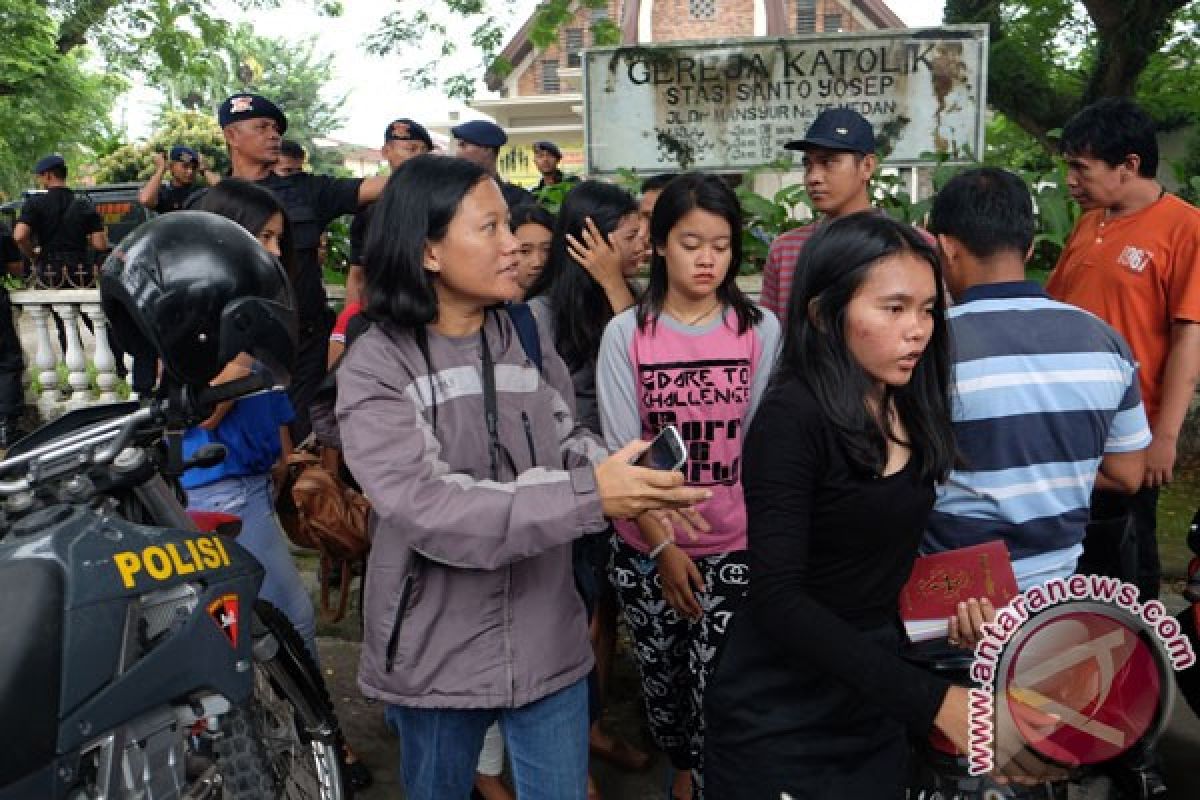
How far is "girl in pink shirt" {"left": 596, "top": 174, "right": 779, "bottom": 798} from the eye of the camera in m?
2.66

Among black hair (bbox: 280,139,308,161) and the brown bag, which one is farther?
black hair (bbox: 280,139,308,161)

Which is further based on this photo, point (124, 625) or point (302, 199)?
point (302, 199)

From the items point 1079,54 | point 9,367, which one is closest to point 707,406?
point 9,367

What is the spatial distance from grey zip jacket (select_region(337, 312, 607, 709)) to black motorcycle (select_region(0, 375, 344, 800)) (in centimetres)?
25

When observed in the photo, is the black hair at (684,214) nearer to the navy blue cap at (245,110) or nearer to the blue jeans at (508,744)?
the blue jeans at (508,744)

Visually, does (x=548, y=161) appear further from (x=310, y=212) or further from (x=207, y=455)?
(x=207, y=455)

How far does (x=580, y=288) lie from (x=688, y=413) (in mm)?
809

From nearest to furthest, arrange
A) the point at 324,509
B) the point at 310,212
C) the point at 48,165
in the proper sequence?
the point at 324,509, the point at 310,212, the point at 48,165

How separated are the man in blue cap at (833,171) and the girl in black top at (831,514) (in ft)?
6.46

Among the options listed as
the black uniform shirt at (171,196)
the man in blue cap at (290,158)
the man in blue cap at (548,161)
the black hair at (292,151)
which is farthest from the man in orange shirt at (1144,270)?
the man in blue cap at (548,161)

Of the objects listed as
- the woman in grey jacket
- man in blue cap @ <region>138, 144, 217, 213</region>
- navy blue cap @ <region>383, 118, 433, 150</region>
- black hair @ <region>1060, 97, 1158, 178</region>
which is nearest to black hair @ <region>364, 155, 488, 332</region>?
the woman in grey jacket

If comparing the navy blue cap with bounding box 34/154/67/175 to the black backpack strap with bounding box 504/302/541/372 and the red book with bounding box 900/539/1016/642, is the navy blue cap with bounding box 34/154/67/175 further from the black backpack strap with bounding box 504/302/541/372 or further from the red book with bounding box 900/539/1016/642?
the red book with bounding box 900/539/1016/642

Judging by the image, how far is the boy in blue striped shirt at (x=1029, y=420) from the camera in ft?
6.75

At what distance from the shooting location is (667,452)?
1679 millimetres
